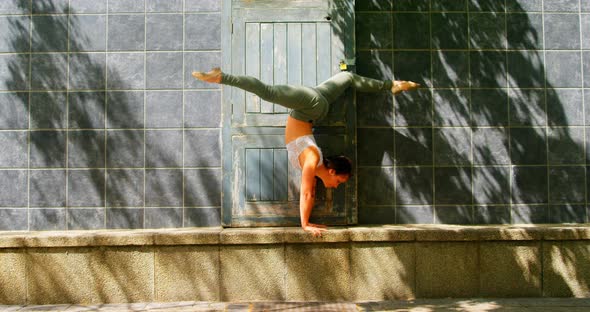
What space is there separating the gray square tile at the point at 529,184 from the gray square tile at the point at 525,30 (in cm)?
131

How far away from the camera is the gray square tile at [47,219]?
16.5 feet

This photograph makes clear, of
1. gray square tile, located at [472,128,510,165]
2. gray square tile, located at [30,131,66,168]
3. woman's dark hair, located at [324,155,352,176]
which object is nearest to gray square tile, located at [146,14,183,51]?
gray square tile, located at [30,131,66,168]

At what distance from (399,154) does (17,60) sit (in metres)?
4.11

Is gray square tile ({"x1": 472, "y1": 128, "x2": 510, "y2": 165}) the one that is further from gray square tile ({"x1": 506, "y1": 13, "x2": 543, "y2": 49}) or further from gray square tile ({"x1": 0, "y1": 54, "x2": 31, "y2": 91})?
gray square tile ({"x1": 0, "y1": 54, "x2": 31, "y2": 91})

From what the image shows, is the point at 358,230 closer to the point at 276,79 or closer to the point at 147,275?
the point at 276,79

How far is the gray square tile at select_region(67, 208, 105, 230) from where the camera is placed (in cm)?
502

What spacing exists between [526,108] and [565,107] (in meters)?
0.43

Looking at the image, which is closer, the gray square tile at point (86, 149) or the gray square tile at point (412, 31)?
the gray square tile at point (86, 149)

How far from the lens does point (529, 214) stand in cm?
513

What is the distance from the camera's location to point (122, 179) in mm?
5039

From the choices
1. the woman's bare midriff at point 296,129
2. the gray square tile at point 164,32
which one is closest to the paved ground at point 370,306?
the woman's bare midriff at point 296,129

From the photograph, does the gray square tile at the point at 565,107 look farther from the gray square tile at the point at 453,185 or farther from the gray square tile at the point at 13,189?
the gray square tile at the point at 13,189

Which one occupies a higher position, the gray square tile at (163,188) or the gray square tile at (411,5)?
the gray square tile at (411,5)

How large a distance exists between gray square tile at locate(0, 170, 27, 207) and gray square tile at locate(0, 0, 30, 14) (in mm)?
1670
